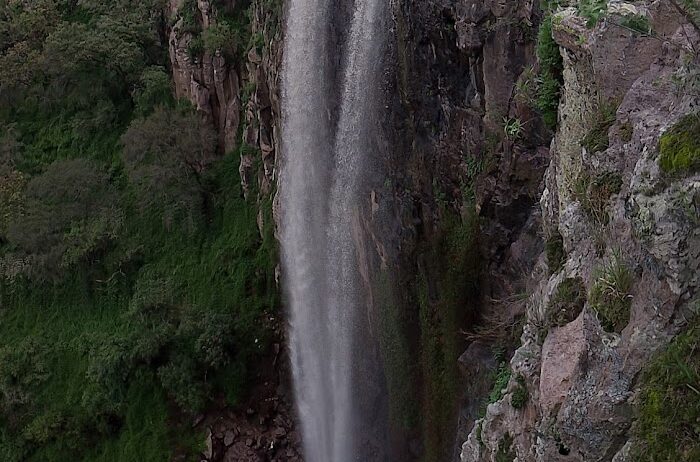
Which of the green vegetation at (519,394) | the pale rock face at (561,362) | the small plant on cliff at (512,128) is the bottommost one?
the green vegetation at (519,394)

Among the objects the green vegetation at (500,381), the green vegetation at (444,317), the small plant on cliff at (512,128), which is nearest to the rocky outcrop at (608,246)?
the green vegetation at (500,381)

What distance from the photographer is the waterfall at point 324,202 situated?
41.4 feet

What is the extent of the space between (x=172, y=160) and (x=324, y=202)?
27.1 ft

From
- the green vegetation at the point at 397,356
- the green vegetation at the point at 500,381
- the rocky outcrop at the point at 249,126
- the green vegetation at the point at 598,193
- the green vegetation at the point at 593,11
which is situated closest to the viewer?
the green vegetation at the point at 598,193

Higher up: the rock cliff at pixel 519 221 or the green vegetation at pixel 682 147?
the green vegetation at pixel 682 147

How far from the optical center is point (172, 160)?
21047 millimetres

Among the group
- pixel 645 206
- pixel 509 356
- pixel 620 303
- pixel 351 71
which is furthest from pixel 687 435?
pixel 351 71

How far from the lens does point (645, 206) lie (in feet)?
14.1

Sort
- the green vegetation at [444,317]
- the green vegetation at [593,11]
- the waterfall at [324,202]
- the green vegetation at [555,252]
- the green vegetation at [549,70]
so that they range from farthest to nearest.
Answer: the waterfall at [324,202]
the green vegetation at [444,317]
the green vegetation at [549,70]
the green vegetation at [555,252]
the green vegetation at [593,11]

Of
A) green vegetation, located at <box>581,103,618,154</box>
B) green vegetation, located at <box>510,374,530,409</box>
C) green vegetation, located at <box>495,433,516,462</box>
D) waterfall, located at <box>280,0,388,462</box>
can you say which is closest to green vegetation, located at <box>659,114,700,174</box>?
green vegetation, located at <box>581,103,618,154</box>

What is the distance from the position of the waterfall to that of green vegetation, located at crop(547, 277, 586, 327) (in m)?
7.27

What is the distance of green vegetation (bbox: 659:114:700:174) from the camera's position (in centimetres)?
411

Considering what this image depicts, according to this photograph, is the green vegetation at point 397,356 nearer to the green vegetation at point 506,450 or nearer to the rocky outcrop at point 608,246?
the rocky outcrop at point 608,246

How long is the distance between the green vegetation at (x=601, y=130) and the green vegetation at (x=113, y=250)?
13.9m
